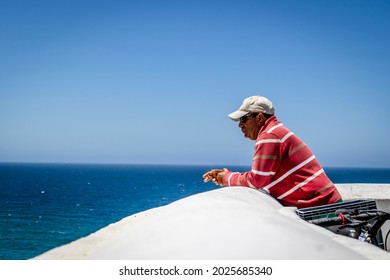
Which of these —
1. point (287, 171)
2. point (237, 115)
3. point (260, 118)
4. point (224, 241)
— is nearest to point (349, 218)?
point (287, 171)

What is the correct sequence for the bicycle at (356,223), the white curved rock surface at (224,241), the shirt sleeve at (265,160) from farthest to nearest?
the shirt sleeve at (265,160)
the bicycle at (356,223)
the white curved rock surface at (224,241)

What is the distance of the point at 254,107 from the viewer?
108 inches

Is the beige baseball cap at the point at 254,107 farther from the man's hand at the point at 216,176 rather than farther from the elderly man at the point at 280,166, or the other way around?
the man's hand at the point at 216,176

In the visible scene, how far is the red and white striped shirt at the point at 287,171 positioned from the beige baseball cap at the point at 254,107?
93 millimetres

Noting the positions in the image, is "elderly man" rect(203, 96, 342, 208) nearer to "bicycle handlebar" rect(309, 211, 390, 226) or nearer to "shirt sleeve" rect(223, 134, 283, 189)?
"shirt sleeve" rect(223, 134, 283, 189)

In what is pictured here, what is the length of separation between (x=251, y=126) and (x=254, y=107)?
6.2 inches

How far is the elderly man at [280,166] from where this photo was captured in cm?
252

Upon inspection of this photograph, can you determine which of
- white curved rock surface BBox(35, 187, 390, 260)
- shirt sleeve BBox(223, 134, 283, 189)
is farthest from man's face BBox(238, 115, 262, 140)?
white curved rock surface BBox(35, 187, 390, 260)

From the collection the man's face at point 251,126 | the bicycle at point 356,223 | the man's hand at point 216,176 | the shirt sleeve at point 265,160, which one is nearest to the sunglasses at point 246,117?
the man's face at point 251,126

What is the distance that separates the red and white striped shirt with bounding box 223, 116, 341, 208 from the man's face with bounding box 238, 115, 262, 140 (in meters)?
0.09

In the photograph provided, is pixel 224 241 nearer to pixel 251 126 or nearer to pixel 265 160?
pixel 265 160

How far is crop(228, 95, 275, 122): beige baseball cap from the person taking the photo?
8.94 ft

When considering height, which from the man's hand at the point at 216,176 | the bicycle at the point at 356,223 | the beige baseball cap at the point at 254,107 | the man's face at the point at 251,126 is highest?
the beige baseball cap at the point at 254,107
